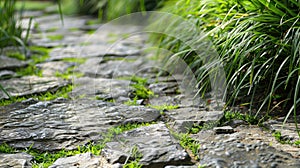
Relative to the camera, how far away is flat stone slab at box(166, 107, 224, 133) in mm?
1704

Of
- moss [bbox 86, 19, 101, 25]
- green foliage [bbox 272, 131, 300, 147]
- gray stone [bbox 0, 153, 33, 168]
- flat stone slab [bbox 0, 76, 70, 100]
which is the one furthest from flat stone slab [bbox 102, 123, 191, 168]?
moss [bbox 86, 19, 101, 25]

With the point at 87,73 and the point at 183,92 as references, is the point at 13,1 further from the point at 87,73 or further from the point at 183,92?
the point at 183,92

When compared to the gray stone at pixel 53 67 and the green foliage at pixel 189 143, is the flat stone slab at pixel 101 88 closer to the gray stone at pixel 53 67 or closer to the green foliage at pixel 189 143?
the gray stone at pixel 53 67

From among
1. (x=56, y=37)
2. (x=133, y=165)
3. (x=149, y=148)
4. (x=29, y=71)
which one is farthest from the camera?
(x=56, y=37)

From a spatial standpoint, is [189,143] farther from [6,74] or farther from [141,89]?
[6,74]

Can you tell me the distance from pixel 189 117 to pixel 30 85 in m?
1.05

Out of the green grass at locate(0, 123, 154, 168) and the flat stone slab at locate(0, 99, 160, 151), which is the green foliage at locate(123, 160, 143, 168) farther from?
the flat stone slab at locate(0, 99, 160, 151)

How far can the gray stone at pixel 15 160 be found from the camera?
139 centimetres

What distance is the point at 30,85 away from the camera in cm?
237

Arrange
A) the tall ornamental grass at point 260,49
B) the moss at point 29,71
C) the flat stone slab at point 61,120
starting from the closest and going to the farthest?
the flat stone slab at point 61,120, the tall ornamental grass at point 260,49, the moss at point 29,71

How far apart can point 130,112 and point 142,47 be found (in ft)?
5.71

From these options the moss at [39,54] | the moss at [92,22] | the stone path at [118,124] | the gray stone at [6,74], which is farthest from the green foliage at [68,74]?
the moss at [92,22]

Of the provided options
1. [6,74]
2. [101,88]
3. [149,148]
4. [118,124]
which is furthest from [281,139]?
[6,74]

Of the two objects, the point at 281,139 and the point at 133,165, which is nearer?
the point at 133,165
